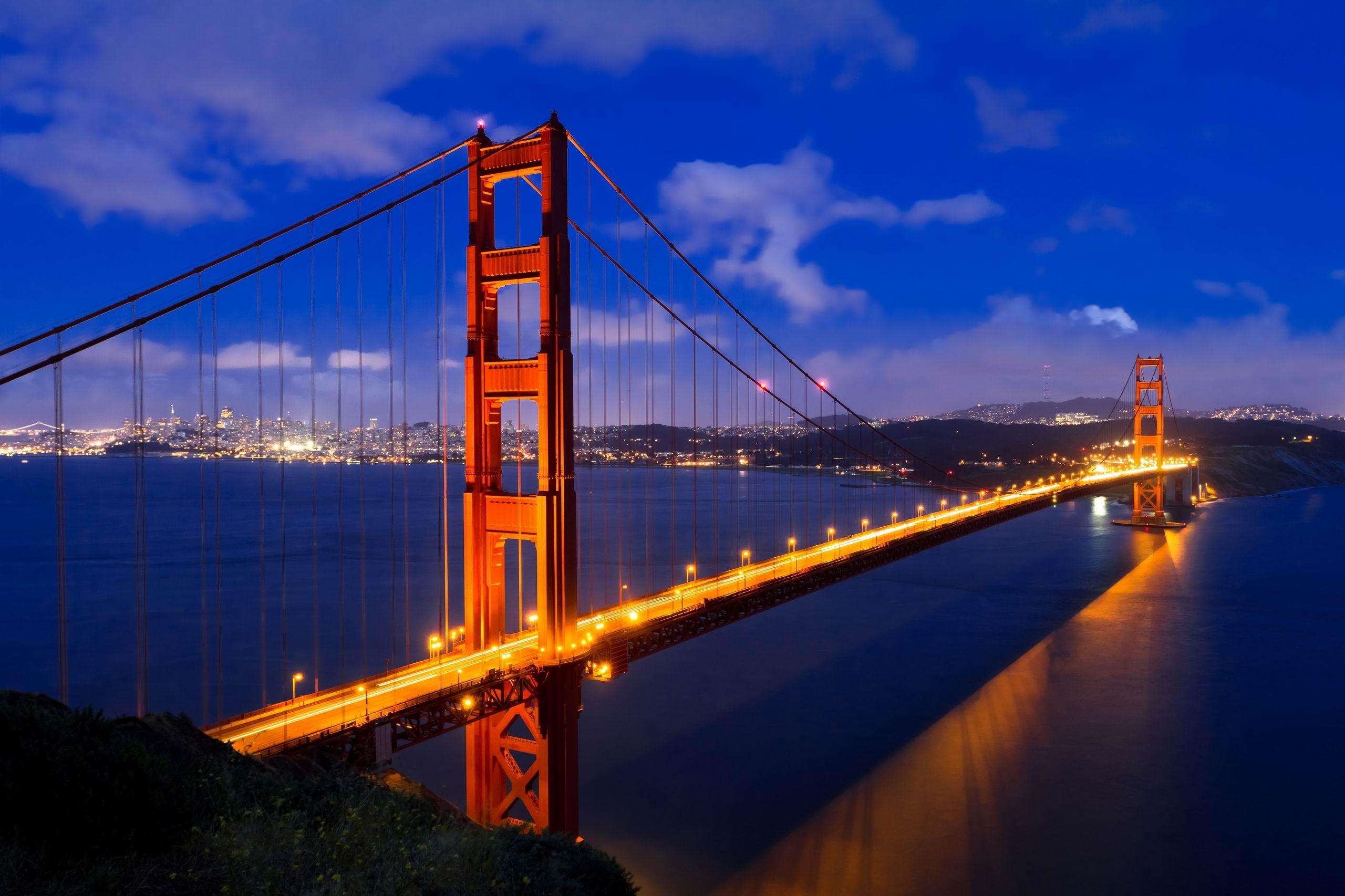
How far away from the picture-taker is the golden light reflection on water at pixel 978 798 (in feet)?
35.2

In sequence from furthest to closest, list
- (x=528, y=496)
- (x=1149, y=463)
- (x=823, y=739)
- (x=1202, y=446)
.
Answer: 1. (x=1202, y=446)
2. (x=1149, y=463)
3. (x=823, y=739)
4. (x=528, y=496)

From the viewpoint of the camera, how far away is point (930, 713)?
55.9 ft

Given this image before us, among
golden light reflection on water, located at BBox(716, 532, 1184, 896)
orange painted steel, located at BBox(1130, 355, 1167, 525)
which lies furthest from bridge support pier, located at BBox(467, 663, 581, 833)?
orange painted steel, located at BBox(1130, 355, 1167, 525)

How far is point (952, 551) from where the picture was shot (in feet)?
139

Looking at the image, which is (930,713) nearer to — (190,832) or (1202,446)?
(190,832)

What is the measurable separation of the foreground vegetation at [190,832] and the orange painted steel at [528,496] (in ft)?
13.3

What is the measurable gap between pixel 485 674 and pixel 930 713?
A: 11.1 metres

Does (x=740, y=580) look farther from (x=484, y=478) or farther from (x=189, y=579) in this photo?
(x=189, y=579)

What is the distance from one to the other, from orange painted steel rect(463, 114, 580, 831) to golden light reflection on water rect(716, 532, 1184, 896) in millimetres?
3045

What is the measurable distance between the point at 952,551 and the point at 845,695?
1036 inches

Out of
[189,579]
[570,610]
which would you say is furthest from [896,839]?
[189,579]

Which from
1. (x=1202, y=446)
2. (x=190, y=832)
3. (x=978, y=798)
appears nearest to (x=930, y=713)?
(x=978, y=798)

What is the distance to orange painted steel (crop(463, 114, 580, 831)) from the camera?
9867 mm

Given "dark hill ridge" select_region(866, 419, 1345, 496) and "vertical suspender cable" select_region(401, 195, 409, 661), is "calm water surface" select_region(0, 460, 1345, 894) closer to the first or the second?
"vertical suspender cable" select_region(401, 195, 409, 661)
